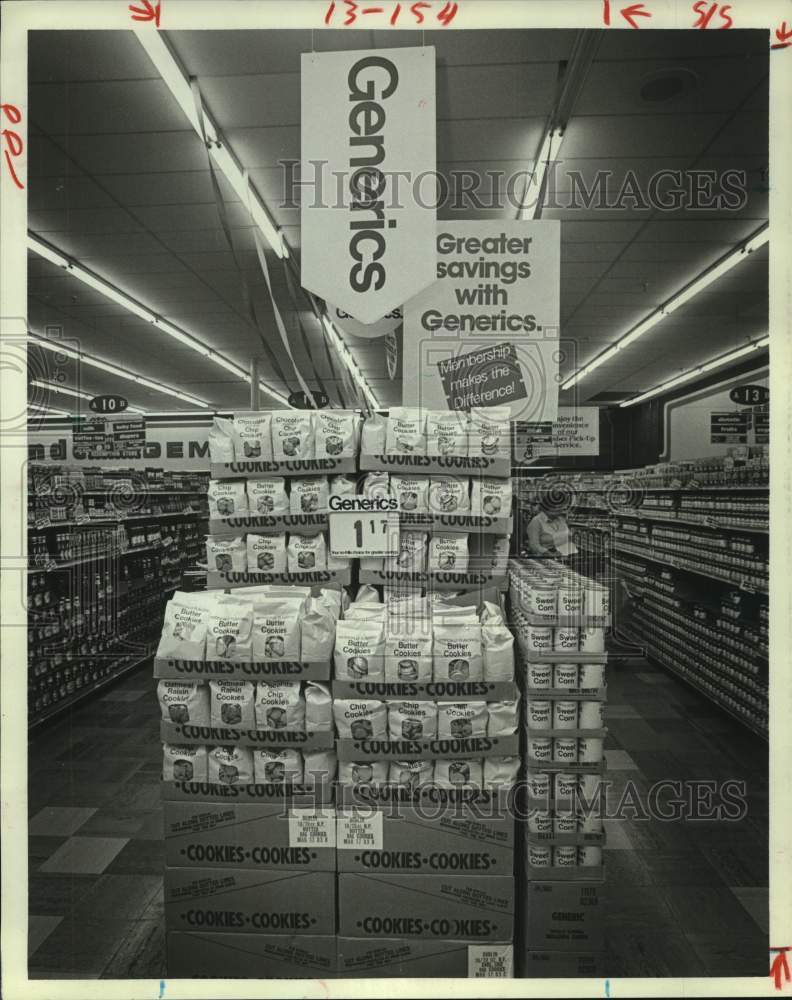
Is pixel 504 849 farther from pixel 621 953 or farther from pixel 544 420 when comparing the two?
pixel 544 420

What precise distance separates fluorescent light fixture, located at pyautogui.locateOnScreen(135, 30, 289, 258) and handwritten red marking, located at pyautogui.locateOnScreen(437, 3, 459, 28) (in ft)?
5.28

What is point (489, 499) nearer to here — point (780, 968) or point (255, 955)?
point (780, 968)

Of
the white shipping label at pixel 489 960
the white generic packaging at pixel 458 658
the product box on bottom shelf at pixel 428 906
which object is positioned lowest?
the white shipping label at pixel 489 960

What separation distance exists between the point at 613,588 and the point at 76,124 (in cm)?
591

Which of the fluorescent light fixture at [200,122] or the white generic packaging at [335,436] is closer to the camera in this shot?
the white generic packaging at [335,436]

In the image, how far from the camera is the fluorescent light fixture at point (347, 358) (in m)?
8.90

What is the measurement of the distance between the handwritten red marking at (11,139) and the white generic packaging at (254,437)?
1189mm

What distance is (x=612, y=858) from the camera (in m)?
3.31

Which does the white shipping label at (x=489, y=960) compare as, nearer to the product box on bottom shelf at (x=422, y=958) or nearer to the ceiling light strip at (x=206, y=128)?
the product box on bottom shelf at (x=422, y=958)

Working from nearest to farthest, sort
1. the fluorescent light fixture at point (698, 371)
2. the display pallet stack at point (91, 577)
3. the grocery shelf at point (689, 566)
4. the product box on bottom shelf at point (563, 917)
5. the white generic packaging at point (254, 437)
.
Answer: the product box on bottom shelf at point (563, 917) < the white generic packaging at point (254, 437) < the grocery shelf at point (689, 566) < the display pallet stack at point (91, 577) < the fluorescent light fixture at point (698, 371)

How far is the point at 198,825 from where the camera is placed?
218 centimetres

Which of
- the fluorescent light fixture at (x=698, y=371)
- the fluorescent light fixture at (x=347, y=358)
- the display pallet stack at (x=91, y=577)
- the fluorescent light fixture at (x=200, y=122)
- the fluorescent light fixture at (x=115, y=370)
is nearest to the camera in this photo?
the fluorescent light fixture at (x=200, y=122)

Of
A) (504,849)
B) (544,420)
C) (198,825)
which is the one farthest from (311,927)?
(544,420)

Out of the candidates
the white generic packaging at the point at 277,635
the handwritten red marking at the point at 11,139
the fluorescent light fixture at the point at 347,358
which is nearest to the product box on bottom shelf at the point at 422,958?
the white generic packaging at the point at 277,635
